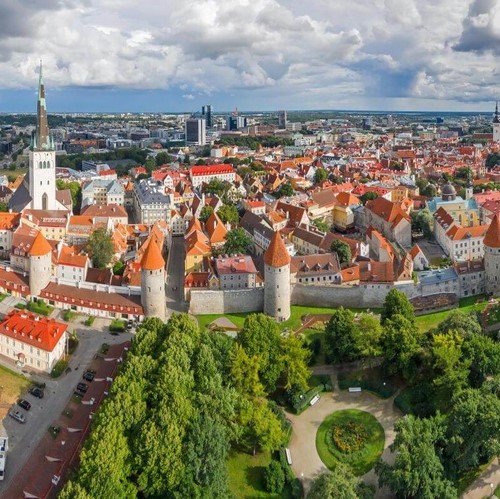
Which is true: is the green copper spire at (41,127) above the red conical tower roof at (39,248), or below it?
above

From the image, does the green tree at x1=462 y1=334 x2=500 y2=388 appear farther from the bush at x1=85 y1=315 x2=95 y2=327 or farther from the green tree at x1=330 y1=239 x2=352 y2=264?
the bush at x1=85 y1=315 x2=95 y2=327

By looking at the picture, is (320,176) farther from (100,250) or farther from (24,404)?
(24,404)

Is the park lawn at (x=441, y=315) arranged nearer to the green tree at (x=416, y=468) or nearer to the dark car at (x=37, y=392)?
the green tree at (x=416, y=468)

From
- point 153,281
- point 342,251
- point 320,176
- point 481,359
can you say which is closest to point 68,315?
point 153,281

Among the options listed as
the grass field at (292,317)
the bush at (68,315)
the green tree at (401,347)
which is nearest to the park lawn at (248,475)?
the green tree at (401,347)

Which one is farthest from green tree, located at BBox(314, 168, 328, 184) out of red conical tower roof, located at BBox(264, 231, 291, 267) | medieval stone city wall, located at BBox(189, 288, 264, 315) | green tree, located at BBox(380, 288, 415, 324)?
green tree, located at BBox(380, 288, 415, 324)

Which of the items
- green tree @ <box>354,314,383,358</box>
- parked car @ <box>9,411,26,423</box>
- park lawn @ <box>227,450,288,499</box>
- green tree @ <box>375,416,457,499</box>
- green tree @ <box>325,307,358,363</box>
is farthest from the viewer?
green tree @ <box>325,307,358,363</box>

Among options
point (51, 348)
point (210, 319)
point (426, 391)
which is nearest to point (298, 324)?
point (210, 319)
